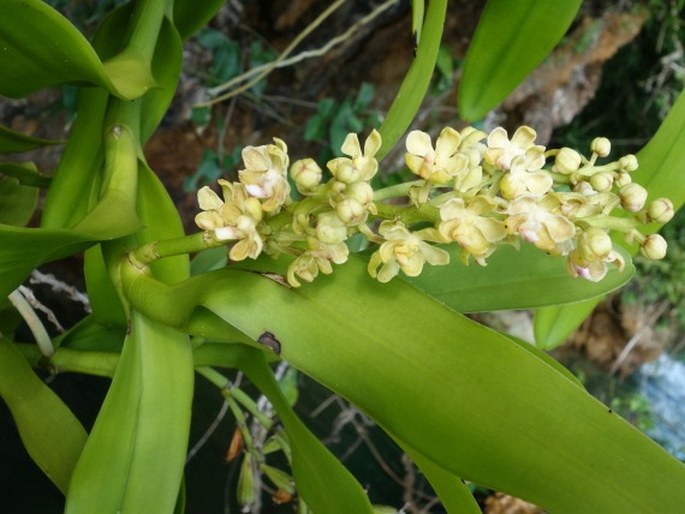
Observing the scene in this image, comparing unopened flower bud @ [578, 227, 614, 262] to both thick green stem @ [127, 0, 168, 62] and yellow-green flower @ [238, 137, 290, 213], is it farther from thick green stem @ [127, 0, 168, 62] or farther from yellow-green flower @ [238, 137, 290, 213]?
thick green stem @ [127, 0, 168, 62]

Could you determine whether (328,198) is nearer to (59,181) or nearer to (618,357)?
(59,181)

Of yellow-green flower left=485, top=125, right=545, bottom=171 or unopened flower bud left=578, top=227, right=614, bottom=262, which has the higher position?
yellow-green flower left=485, top=125, right=545, bottom=171

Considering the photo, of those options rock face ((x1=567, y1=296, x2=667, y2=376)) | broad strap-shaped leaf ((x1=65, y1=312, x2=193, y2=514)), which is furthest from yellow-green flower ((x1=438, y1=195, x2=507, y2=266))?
rock face ((x1=567, y1=296, x2=667, y2=376))

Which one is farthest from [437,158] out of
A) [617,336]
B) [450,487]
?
[617,336]

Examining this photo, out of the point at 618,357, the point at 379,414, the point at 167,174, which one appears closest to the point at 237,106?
the point at 167,174

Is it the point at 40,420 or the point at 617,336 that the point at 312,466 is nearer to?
the point at 40,420

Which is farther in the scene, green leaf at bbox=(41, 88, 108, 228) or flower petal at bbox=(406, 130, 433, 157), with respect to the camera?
green leaf at bbox=(41, 88, 108, 228)

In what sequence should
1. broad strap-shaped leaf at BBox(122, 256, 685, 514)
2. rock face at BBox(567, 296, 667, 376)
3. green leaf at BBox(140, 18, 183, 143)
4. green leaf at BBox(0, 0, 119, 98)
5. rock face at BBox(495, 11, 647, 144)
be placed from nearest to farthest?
broad strap-shaped leaf at BBox(122, 256, 685, 514) < green leaf at BBox(0, 0, 119, 98) < green leaf at BBox(140, 18, 183, 143) < rock face at BBox(495, 11, 647, 144) < rock face at BBox(567, 296, 667, 376)

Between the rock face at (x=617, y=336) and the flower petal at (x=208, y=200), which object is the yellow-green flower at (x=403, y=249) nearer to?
the flower petal at (x=208, y=200)
